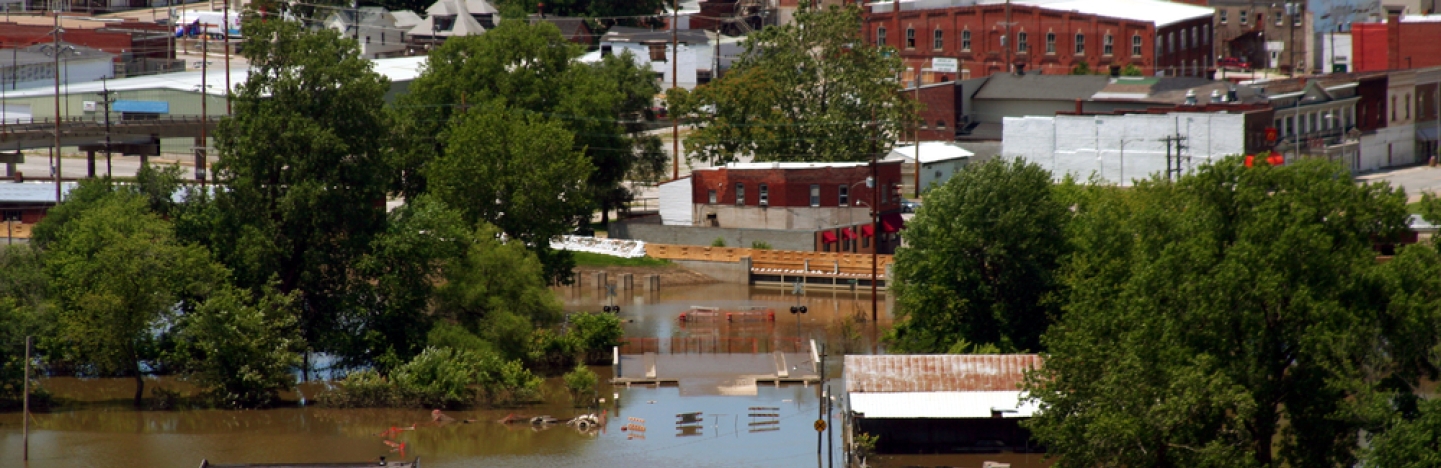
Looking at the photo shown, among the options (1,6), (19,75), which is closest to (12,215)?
(19,75)

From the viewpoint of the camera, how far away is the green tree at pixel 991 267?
49500 mm

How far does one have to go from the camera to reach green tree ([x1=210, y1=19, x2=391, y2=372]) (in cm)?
5197

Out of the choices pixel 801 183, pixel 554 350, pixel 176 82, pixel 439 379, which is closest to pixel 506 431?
pixel 439 379

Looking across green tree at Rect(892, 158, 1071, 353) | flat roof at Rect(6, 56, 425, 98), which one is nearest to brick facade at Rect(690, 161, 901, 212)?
flat roof at Rect(6, 56, 425, 98)

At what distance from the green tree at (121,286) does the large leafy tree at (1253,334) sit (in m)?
26.1

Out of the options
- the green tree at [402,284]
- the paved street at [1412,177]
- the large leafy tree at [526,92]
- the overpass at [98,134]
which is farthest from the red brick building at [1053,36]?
the green tree at [402,284]

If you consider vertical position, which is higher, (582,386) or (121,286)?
(121,286)

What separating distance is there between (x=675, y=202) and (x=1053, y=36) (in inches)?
1724

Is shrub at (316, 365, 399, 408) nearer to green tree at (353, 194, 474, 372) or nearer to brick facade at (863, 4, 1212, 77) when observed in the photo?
green tree at (353, 194, 474, 372)

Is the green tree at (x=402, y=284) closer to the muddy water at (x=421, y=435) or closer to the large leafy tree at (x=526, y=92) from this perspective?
the muddy water at (x=421, y=435)

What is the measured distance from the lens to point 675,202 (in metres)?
83.6

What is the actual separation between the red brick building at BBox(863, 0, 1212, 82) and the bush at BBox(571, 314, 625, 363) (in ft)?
195

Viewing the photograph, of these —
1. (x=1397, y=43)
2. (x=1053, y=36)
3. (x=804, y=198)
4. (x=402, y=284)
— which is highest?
(x=1053, y=36)

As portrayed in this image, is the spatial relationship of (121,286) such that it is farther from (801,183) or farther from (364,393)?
(801,183)
